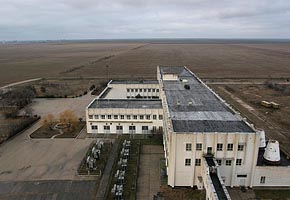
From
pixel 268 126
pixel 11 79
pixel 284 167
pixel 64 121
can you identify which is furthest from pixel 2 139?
pixel 11 79

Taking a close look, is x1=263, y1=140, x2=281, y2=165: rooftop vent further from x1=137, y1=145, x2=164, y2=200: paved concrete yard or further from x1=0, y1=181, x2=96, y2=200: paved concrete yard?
x1=0, y1=181, x2=96, y2=200: paved concrete yard

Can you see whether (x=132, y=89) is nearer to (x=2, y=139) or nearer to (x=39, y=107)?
(x=39, y=107)

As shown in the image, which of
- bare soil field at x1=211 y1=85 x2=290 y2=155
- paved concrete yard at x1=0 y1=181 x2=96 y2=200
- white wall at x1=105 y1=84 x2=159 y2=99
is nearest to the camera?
paved concrete yard at x1=0 y1=181 x2=96 y2=200

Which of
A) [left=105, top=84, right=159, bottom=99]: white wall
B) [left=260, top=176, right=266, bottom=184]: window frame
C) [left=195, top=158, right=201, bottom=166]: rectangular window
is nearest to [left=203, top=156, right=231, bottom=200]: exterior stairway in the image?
[left=195, top=158, right=201, bottom=166]: rectangular window

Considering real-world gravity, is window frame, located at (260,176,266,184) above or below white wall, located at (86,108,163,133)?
below

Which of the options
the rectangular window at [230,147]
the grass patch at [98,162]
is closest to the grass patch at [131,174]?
the grass patch at [98,162]

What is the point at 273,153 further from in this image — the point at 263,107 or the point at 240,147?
the point at 263,107
